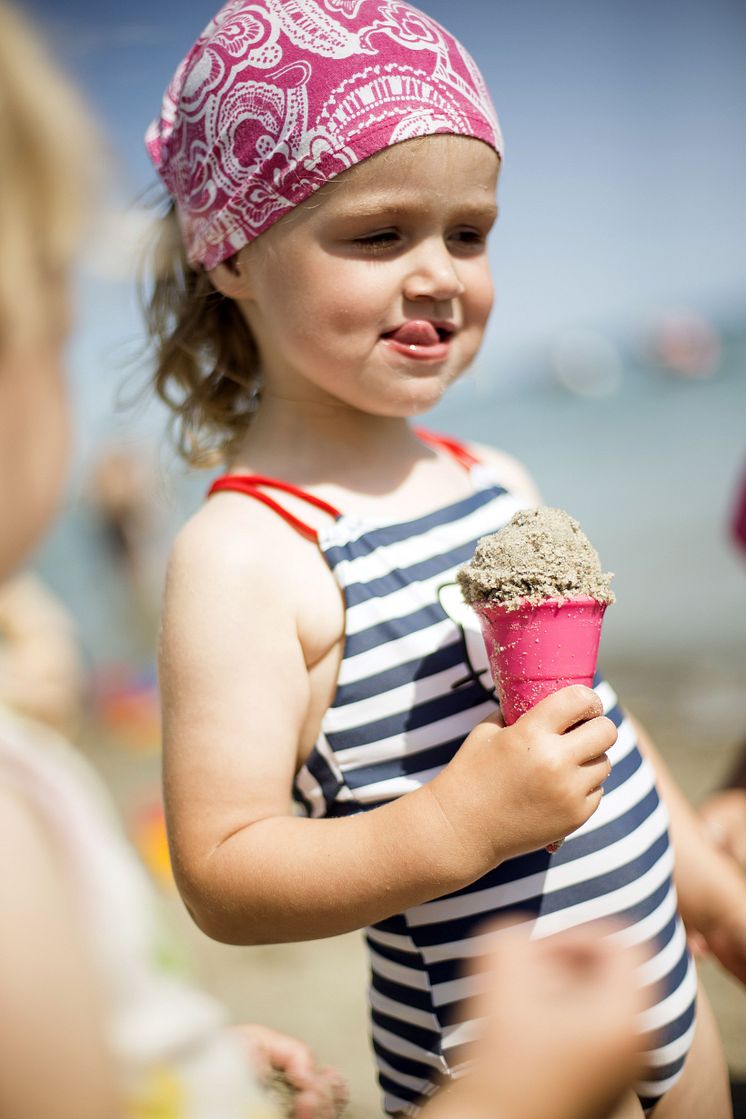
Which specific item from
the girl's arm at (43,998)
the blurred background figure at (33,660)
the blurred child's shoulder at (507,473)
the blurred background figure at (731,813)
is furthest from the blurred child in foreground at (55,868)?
the blurred background figure at (33,660)

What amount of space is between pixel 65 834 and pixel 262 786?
29.5 inches

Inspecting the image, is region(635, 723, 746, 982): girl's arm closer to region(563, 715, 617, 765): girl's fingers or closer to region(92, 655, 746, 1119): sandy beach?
region(563, 715, 617, 765): girl's fingers

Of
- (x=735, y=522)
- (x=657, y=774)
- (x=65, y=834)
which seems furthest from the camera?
(x=735, y=522)

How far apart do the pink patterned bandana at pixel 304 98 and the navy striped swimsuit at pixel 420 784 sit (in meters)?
0.64

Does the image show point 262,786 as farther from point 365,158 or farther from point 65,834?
point 365,158

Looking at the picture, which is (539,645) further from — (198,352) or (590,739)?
(198,352)

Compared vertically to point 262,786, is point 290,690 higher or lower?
higher

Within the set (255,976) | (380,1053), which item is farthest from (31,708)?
(380,1053)

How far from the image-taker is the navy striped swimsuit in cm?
191

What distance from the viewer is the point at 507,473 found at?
2.57 m

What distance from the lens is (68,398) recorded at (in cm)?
117

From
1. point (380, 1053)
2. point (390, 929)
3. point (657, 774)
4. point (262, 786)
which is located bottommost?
point (380, 1053)

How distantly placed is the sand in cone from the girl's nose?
2.22ft

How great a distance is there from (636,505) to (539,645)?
12.2 m
